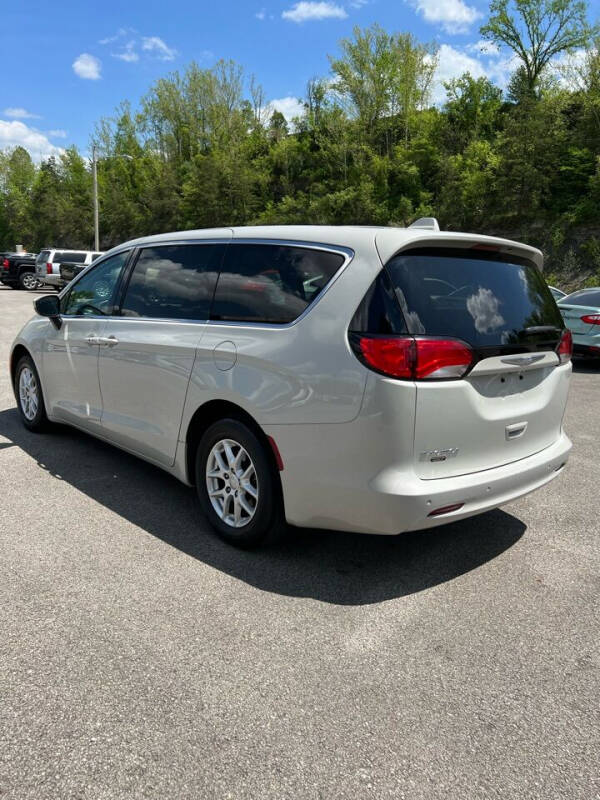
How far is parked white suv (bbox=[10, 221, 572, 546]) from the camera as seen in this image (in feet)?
9.04

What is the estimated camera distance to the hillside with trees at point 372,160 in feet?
97.1

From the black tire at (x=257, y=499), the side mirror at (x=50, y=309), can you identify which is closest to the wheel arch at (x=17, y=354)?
the side mirror at (x=50, y=309)

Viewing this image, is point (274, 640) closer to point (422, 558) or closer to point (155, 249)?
point (422, 558)

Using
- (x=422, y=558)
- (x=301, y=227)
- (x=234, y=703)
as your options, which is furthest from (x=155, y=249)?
(x=234, y=703)

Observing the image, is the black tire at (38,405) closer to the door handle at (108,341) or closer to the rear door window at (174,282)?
the door handle at (108,341)

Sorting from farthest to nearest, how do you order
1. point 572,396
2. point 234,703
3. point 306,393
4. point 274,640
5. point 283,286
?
point 572,396 → point 283,286 → point 306,393 → point 274,640 → point 234,703

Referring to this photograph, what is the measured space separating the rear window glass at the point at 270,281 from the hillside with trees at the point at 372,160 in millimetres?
24491

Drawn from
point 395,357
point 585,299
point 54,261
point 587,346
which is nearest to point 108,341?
point 395,357

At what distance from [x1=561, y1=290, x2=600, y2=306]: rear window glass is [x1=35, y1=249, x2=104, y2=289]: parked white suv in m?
20.6

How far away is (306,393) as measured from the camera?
9.64ft

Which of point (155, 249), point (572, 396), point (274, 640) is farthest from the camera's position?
point (572, 396)

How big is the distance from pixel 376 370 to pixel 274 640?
124 cm

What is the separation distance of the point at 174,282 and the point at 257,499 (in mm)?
1594

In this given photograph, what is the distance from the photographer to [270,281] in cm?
332
